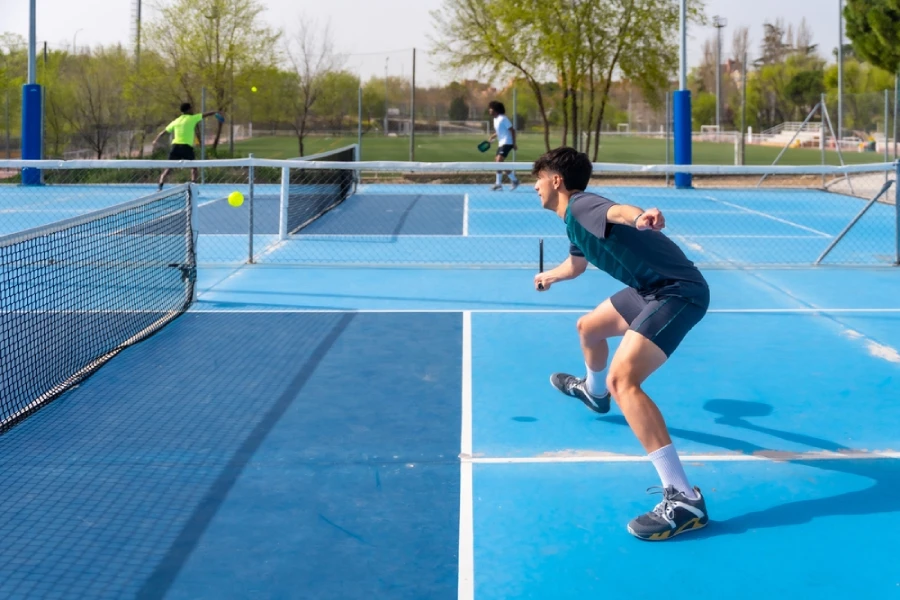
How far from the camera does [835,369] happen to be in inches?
275

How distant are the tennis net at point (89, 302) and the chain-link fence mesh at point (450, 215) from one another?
0.79 metres

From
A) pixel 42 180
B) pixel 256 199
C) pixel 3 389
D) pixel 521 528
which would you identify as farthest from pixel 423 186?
pixel 521 528

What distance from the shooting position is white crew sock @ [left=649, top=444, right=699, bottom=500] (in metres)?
4.27

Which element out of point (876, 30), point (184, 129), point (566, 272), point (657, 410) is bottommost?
point (657, 410)

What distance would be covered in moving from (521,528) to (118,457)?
6.85ft

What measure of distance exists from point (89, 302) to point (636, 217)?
17.3 ft

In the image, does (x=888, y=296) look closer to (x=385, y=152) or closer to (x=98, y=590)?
(x=98, y=590)

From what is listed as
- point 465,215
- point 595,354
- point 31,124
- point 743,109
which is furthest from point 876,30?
point 595,354

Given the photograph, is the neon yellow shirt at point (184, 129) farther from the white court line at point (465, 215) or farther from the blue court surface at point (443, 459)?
the blue court surface at point (443, 459)

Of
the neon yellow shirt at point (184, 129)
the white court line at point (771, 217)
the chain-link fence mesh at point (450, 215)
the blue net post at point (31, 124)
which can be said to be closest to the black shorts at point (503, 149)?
the chain-link fence mesh at point (450, 215)

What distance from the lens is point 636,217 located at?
4.09m

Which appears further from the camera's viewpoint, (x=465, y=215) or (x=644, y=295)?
(x=465, y=215)

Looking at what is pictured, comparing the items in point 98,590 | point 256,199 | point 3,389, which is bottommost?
point 98,590

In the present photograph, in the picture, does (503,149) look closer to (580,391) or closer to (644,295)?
(580,391)
